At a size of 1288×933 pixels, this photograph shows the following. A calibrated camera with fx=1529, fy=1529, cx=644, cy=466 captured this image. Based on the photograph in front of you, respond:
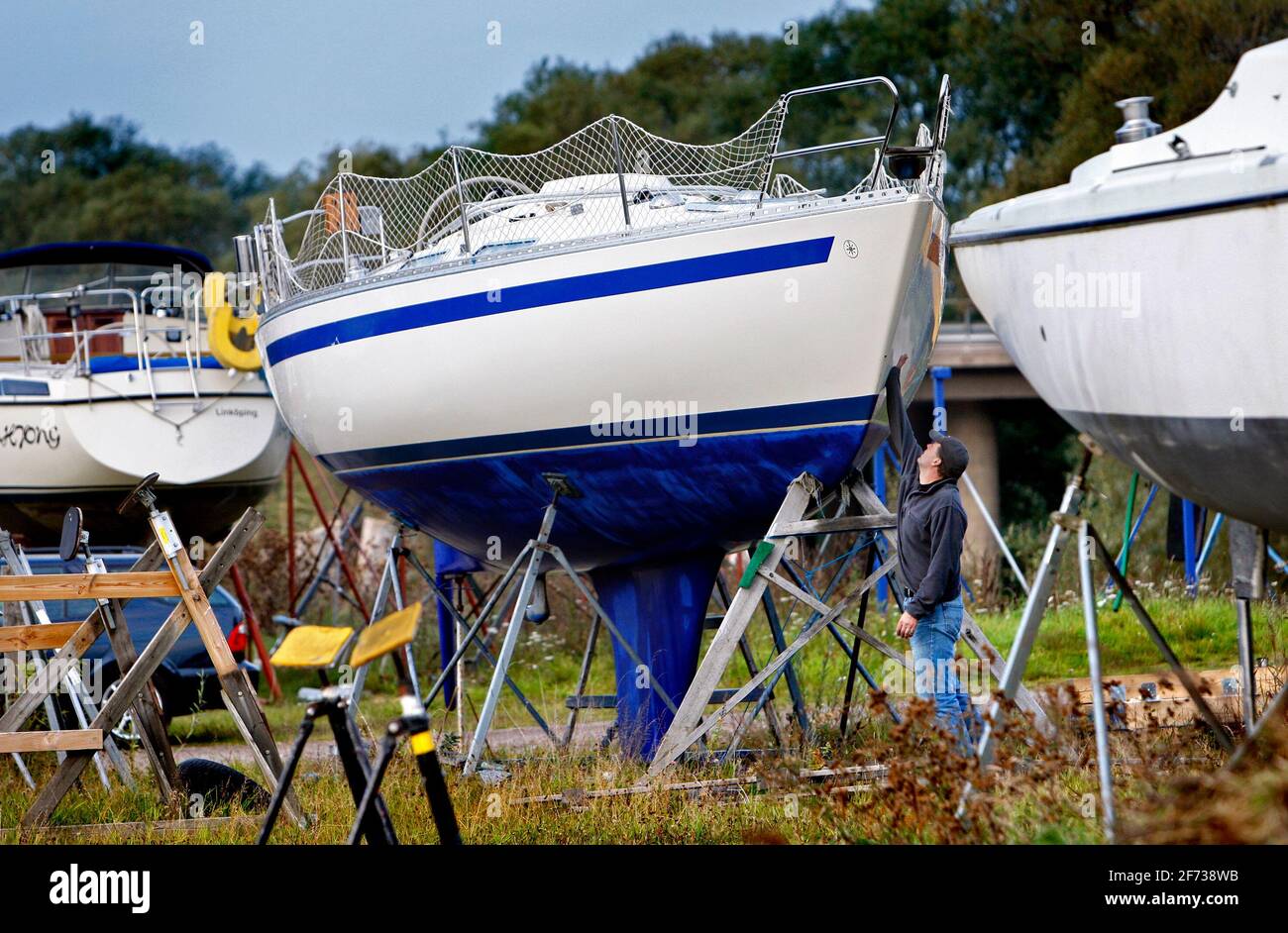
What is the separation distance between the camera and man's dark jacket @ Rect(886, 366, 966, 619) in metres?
7.43

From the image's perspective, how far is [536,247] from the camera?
8023 mm

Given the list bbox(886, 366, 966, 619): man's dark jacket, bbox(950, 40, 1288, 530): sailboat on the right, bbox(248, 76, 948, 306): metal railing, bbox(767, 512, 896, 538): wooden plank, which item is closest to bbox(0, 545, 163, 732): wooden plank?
bbox(248, 76, 948, 306): metal railing

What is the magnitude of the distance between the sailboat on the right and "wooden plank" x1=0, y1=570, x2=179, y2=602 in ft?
14.5

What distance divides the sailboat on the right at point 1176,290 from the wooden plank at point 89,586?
173 inches

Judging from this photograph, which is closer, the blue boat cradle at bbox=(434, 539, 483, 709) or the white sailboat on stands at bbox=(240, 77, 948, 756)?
the white sailboat on stands at bbox=(240, 77, 948, 756)

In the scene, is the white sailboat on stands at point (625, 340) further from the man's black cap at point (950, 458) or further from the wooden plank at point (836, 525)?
the man's black cap at point (950, 458)

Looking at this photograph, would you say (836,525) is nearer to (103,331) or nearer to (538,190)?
(538,190)

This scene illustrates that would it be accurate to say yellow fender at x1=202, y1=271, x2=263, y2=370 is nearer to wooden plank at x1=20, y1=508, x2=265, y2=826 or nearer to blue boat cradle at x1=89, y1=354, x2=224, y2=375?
blue boat cradle at x1=89, y1=354, x2=224, y2=375

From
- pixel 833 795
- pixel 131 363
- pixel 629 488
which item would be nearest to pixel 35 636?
pixel 629 488

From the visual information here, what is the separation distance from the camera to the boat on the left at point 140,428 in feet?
52.0

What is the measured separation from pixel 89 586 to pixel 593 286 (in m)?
2.94

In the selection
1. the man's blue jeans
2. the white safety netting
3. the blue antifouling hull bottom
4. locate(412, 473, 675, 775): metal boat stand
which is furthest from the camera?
the blue antifouling hull bottom

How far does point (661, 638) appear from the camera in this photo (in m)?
9.05
